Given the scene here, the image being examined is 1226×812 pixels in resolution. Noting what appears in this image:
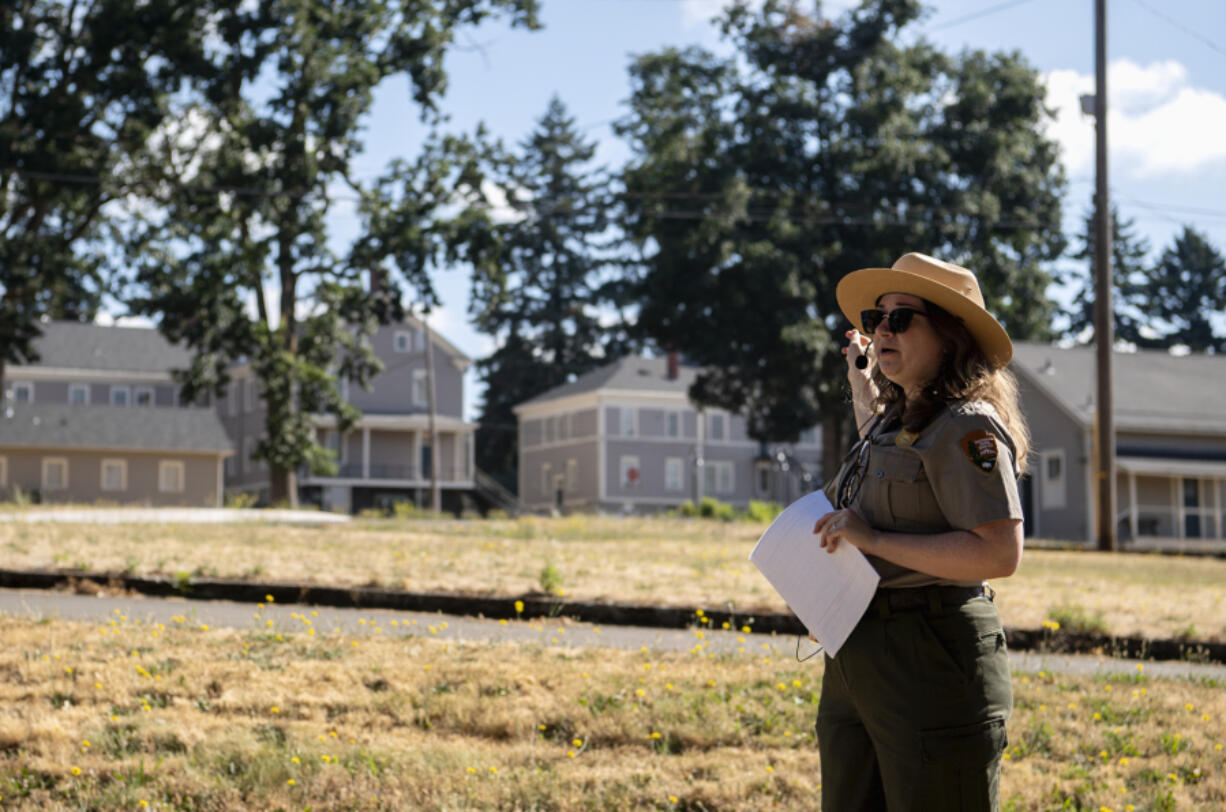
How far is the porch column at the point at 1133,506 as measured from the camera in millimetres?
44375

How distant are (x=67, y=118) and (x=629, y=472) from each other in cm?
4501

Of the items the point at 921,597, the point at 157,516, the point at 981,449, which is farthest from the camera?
the point at 157,516

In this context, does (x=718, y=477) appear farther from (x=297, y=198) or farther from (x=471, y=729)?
(x=471, y=729)

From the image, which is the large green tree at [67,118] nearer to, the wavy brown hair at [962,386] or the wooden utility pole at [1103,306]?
the wooden utility pole at [1103,306]

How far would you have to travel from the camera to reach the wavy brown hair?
3.91m

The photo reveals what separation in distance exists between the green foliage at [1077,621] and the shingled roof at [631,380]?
62967mm

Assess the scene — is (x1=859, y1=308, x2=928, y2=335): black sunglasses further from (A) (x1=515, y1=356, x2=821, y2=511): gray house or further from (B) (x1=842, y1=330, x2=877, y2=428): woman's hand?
(A) (x1=515, y1=356, x2=821, y2=511): gray house

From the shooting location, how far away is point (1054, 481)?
1869 inches

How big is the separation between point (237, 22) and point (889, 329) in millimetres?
34331

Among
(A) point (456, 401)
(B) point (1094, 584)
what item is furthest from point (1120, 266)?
(B) point (1094, 584)

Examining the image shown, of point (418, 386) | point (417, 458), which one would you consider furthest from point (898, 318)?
point (418, 386)

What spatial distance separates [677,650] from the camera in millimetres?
9641

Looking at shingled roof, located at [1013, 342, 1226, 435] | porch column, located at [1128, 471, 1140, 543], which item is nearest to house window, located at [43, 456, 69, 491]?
shingled roof, located at [1013, 342, 1226, 435]

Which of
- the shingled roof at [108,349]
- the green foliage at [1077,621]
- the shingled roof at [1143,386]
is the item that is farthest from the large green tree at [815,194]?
the shingled roof at [108,349]
